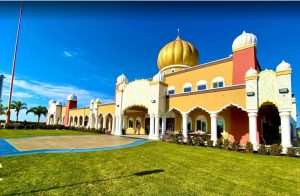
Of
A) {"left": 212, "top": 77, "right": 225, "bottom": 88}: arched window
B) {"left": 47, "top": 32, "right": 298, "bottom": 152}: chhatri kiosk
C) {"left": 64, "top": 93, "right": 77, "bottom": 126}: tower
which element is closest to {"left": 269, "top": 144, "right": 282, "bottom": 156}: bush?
{"left": 47, "top": 32, "right": 298, "bottom": 152}: chhatri kiosk

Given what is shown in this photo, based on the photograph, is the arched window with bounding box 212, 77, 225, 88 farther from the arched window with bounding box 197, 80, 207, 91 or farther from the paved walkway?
the paved walkway

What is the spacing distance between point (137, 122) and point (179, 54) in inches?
540

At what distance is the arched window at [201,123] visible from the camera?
2182cm

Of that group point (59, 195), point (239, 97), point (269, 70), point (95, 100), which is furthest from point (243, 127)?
point (95, 100)

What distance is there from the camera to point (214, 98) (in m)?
17.2

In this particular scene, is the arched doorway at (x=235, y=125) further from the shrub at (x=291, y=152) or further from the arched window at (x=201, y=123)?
the shrub at (x=291, y=152)

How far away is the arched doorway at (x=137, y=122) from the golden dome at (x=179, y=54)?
9.20m

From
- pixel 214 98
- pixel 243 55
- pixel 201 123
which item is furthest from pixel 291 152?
pixel 201 123

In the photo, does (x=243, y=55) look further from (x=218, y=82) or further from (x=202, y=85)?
(x=202, y=85)

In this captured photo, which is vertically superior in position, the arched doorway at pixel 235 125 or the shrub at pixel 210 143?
the arched doorway at pixel 235 125

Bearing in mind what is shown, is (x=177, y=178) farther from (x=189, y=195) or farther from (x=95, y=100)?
(x=95, y=100)

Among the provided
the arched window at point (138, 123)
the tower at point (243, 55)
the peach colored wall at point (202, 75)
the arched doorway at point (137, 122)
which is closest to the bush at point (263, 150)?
the tower at point (243, 55)

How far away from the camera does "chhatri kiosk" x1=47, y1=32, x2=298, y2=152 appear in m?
14.2

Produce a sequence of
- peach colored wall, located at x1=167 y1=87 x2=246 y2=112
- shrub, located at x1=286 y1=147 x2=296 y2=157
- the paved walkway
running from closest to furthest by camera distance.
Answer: the paved walkway → shrub, located at x1=286 y1=147 x2=296 y2=157 → peach colored wall, located at x1=167 y1=87 x2=246 y2=112
